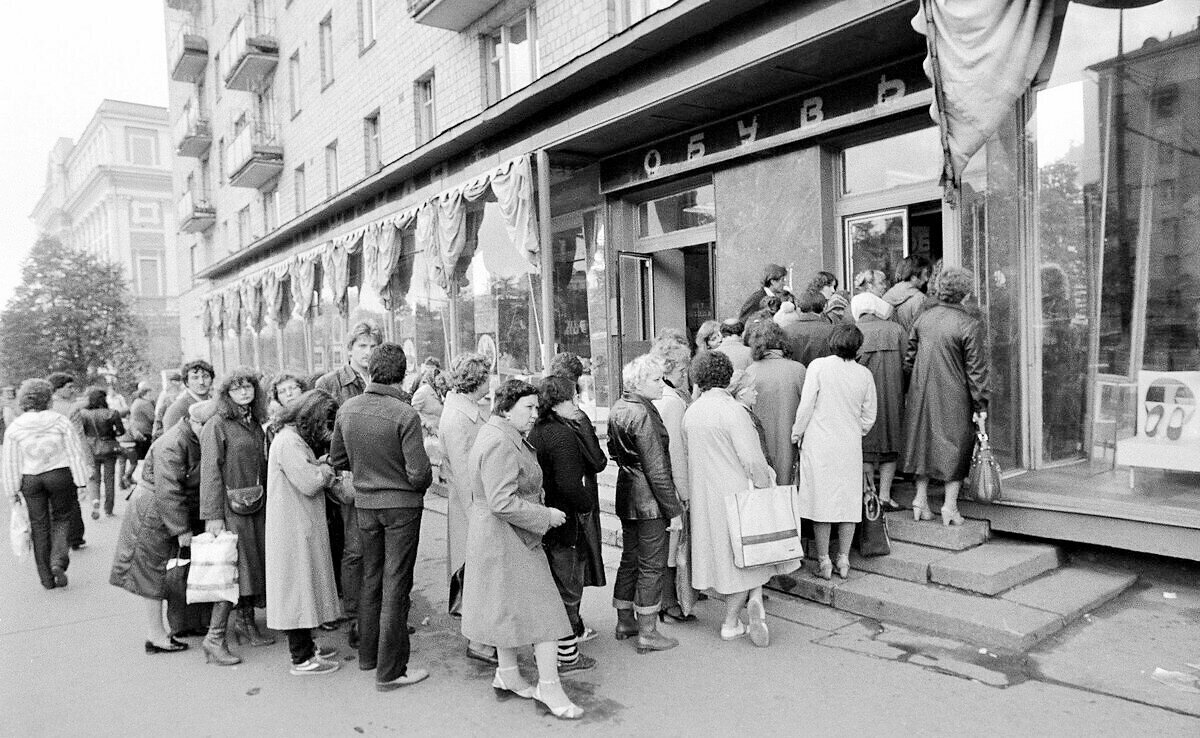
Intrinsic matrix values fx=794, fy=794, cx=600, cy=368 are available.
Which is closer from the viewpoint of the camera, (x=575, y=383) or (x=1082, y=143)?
(x=575, y=383)

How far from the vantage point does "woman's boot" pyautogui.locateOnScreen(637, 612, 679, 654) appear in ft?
15.6

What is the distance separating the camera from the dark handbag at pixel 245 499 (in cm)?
484

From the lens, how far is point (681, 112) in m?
8.48

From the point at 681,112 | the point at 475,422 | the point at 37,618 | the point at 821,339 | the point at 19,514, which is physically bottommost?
the point at 37,618

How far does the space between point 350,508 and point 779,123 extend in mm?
5691

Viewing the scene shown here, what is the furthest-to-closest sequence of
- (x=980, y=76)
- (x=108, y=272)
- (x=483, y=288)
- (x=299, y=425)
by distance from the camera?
(x=108, y=272), (x=483, y=288), (x=980, y=76), (x=299, y=425)

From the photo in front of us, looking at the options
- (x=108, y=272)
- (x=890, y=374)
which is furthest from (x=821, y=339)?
(x=108, y=272)

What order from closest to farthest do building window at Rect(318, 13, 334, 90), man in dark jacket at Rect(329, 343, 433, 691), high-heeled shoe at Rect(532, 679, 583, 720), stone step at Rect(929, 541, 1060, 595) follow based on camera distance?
high-heeled shoe at Rect(532, 679, 583, 720), man in dark jacket at Rect(329, 343, 433, 691), stone step at Rect(929, 541, 1060, 595), building window at Rect(318, 13, 334, 90)

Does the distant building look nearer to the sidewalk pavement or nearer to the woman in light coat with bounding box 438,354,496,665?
the sidewalk pavement

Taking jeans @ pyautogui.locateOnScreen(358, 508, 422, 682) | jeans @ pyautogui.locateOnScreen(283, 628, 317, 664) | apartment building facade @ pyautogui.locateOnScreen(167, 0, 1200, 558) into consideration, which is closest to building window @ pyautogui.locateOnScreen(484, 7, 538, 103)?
apartment building facade @ pyautogui.locateOnScreen(167, 0, 1200, 558)

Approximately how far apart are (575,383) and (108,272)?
87.8 feet

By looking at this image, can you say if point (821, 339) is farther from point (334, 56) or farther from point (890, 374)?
point (334, 56)

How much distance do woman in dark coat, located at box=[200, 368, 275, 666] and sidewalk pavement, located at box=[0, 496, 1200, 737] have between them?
365mm

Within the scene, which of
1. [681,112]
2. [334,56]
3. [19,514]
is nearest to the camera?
[19,514]
